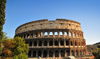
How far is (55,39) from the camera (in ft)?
88.6

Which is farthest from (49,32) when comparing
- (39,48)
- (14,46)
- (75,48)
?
(14,46)

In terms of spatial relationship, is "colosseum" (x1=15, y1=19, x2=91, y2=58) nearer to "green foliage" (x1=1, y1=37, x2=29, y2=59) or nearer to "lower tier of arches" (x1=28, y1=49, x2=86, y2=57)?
"lower tier of arches" (x1=28, y1=49, x2=86, y2=57)

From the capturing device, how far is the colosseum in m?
26.5

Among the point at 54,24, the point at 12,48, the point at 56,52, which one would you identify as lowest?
the point at 56,52

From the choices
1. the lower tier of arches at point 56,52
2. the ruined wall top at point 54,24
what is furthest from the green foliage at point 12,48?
the ruined wall top at point 54,24

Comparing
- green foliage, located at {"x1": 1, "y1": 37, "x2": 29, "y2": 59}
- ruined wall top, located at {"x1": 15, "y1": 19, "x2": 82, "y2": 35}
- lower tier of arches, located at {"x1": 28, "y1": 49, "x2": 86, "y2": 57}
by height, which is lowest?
lower tier of arches, located at {"x1": 28, "y1": 49, "x2": 86, "y2": 57}

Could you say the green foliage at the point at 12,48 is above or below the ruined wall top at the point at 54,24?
below

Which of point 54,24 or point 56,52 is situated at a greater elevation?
point 54,24

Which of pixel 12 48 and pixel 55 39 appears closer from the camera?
pixel 12 48

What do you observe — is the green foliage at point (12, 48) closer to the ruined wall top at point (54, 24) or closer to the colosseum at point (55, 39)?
the colosseum at point (55, 39)

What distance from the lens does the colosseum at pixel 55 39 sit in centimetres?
2650

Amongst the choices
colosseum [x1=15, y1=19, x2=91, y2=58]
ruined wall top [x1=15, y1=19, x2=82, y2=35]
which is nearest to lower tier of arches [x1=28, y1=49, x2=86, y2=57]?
colosseum [x1=15, y1=19, x2=91, y2=58]

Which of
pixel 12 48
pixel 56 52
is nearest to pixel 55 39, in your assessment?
pixel 56 52

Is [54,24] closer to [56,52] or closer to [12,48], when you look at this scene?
[56,52]
